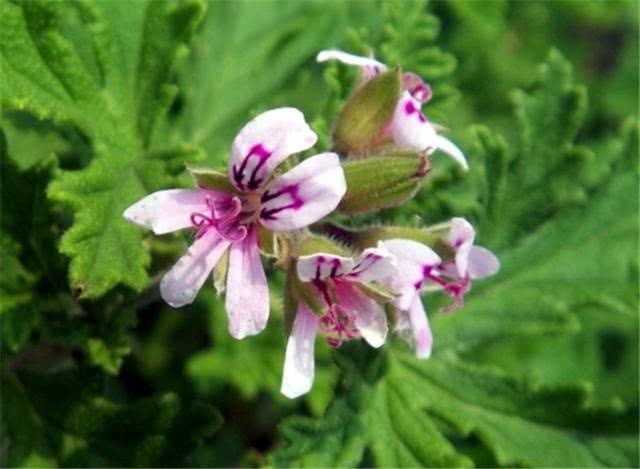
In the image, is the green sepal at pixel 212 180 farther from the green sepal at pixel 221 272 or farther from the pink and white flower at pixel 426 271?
the pink and white flower at pixel 426 271

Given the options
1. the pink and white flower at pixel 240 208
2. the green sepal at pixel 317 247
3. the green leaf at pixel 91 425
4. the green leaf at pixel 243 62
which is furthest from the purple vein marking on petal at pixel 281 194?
the green leaf at pixel 243 62

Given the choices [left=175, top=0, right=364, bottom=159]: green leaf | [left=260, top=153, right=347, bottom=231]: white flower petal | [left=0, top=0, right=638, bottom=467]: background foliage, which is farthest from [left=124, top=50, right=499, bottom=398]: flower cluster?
[left=175, top=0, right=364, bottom=159]: green leaf

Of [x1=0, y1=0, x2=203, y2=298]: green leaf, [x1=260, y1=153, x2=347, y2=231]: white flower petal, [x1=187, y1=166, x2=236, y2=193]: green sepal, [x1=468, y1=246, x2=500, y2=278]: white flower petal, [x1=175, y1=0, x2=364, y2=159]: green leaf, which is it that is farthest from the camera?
[x1=175, y1=0, x2=364, y2=159]: green leaf

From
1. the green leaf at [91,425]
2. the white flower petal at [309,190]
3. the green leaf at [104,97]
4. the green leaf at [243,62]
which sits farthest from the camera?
the green leaf at [243,62]

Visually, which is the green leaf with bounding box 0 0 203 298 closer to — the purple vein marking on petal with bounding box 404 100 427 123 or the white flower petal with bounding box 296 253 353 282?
the white flower petal with bounding box 296 253 353 282

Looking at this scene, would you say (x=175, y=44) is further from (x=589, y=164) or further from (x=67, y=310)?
(x=589, y=164)

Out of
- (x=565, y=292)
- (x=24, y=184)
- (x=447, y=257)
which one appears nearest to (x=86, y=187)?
(x=24, y=184)
